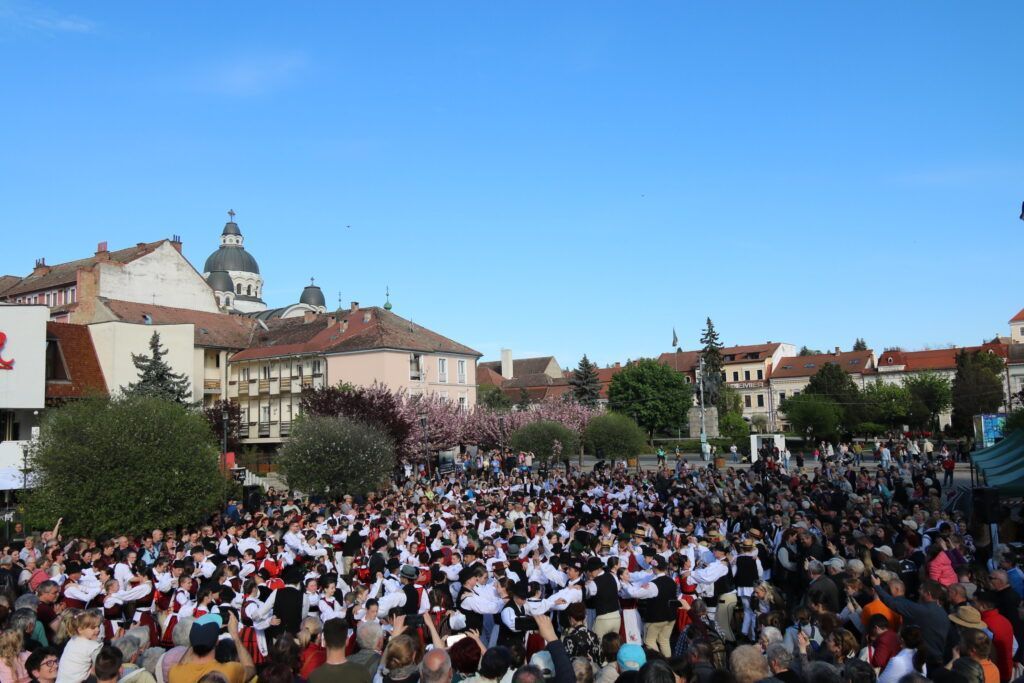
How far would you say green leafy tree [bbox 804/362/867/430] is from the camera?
70500 mm

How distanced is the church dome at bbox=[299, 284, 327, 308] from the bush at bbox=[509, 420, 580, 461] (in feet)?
245

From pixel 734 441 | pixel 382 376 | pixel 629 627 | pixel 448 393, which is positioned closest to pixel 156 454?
pixel 629 627

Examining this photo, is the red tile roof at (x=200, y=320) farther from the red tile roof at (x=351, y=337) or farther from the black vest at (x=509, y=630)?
the black vest at (x=509, y=630)

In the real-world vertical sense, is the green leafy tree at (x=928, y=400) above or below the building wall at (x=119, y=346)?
below

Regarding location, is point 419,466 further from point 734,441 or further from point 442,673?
point 442,673

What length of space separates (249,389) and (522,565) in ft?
152

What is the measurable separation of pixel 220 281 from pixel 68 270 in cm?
4702

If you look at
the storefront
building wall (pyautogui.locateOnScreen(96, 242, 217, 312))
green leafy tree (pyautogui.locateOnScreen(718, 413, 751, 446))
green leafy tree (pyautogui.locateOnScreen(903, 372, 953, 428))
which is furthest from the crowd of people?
green leafy tree (pyautogui.locateOnScreen(903, 372, 953, 428))

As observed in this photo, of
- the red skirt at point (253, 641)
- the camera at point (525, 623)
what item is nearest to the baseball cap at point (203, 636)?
Result: the red skirt at point (253, 641)

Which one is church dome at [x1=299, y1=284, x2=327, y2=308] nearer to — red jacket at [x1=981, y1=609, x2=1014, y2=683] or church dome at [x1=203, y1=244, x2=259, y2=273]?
church dome at [x1=203, y1=244, x2=259, y2=273]

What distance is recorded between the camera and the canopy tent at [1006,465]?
13047 millimetres

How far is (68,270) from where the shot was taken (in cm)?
5366

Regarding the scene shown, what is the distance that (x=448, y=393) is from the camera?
53.5 meters

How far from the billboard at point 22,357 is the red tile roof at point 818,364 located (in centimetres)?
8165
